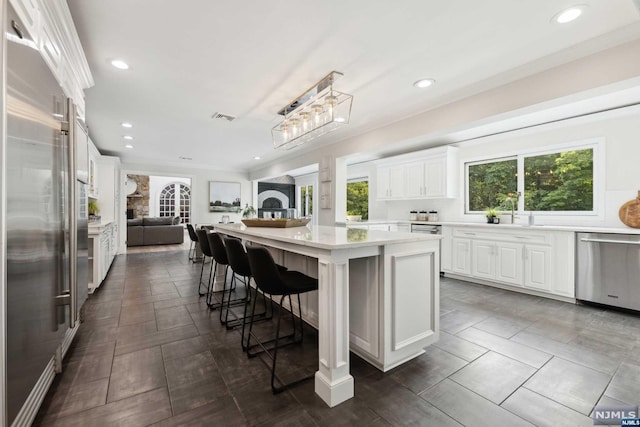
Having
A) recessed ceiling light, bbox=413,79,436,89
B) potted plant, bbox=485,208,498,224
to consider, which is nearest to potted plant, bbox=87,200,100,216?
recessed ceiling light, bbox=413,79,436,89

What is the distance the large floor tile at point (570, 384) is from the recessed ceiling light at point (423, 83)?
2.66 meters

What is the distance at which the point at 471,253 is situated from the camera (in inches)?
169

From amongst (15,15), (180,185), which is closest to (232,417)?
(15,15)

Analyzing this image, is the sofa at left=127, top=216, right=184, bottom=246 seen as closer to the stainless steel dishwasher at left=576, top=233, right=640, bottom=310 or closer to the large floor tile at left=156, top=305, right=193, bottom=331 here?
the large floor tile at left=156, top=305, right=193, bottom=331

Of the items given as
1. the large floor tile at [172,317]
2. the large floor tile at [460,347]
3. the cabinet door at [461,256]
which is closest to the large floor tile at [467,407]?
the large floor tile at [460,347]

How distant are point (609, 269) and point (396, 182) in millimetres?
3297

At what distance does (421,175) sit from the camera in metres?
5.18

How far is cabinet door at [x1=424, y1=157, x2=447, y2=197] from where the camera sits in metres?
4.88

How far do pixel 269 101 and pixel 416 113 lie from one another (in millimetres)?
1918

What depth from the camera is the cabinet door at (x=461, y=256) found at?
434cm

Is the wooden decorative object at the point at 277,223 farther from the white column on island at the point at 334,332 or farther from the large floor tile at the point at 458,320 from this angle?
the large floor tile at the point at 458,320

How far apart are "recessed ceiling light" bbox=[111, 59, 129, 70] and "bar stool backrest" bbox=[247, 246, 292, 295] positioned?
87.2 inches

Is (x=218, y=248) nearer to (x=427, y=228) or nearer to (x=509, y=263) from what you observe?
(x=427, y=228)

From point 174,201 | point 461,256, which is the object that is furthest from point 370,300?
point 174,201
